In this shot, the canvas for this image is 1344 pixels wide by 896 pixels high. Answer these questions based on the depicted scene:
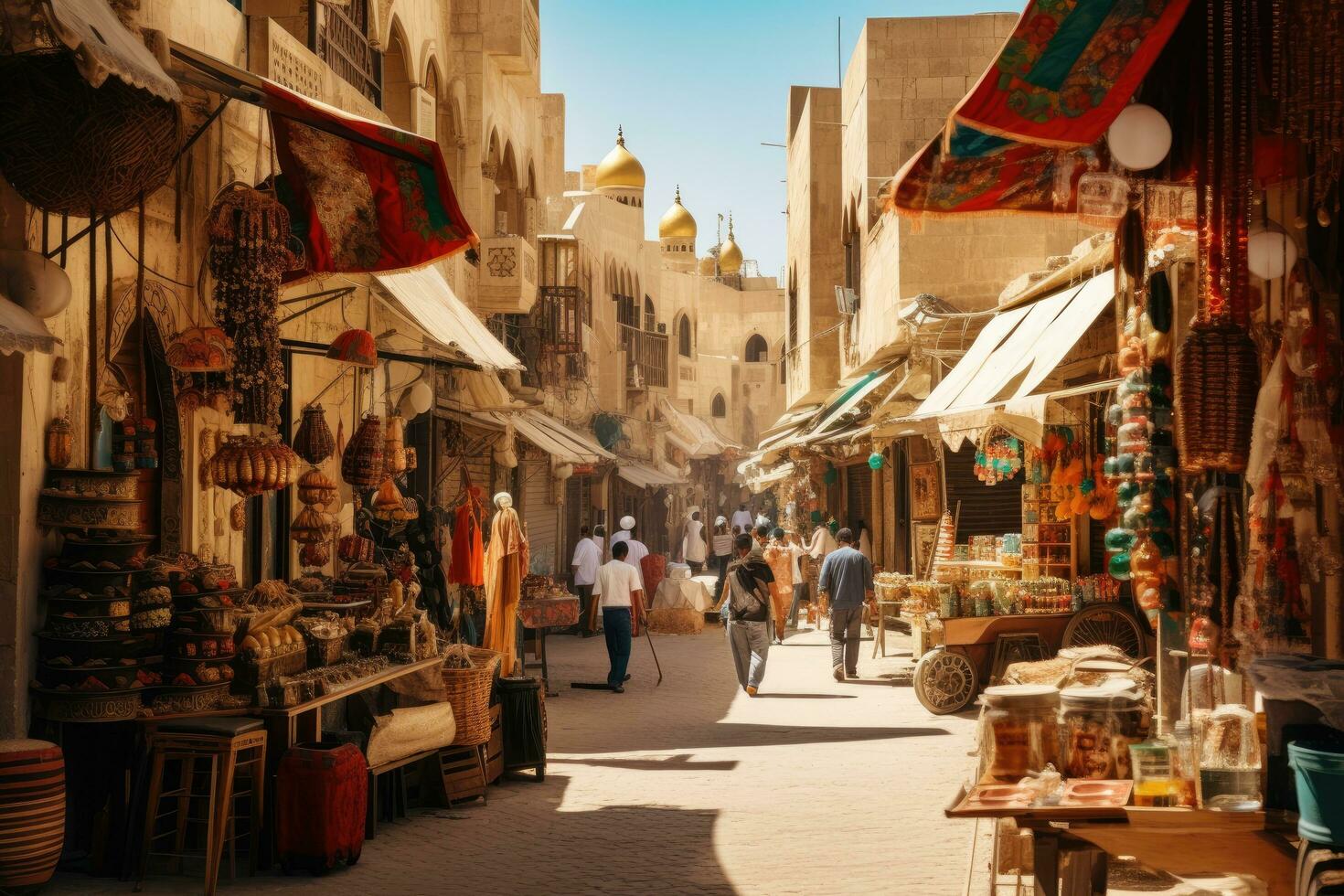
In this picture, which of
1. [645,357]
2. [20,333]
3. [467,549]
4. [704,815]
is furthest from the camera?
[645,357]

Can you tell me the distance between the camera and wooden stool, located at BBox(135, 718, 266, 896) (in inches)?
255

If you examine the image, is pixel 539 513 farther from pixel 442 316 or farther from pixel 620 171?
pixel 620 171

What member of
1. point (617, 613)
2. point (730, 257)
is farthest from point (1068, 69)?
point (730, 257)

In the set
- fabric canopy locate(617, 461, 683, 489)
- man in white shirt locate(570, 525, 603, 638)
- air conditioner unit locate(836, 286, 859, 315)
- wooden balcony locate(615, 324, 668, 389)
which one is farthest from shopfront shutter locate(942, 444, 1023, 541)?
wooden balcony locate(615, 324, 668, 389)

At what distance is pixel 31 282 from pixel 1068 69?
14.6ft

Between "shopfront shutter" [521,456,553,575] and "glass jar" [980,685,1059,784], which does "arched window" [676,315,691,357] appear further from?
"glass jar" [980,685,1059,784]

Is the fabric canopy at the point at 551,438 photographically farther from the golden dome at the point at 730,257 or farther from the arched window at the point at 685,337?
the golden dome at the point at 730,257

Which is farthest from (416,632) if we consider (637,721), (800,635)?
(800,635)

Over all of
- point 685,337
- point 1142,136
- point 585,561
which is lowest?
point 585,561

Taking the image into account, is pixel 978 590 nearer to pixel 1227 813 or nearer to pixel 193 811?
pixel 193 811

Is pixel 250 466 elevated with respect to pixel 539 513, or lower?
elevated

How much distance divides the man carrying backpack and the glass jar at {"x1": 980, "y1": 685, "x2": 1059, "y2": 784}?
842cm

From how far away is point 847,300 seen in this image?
23859mm

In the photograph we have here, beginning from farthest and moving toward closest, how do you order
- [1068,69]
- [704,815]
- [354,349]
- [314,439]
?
[354,349] < [314,439] < [704,815] < [1068,69]
